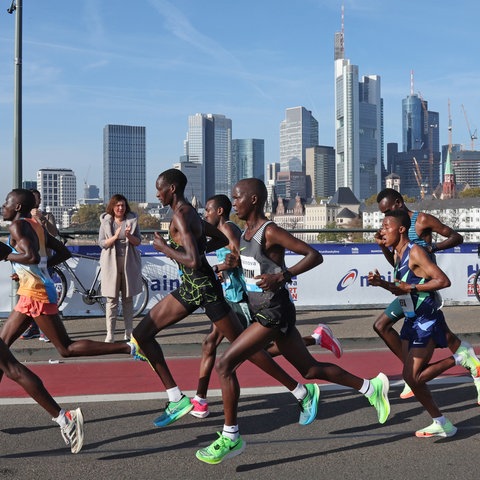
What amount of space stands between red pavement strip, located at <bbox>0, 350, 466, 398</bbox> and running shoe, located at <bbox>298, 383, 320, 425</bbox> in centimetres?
183

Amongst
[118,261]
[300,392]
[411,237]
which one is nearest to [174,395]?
[300,392]

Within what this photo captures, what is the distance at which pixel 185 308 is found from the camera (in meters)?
6.26

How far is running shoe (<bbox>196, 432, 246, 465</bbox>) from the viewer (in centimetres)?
520

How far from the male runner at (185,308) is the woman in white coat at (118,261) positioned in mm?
4110

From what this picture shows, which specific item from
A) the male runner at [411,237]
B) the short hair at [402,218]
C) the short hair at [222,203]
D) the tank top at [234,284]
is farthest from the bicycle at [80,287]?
the short hair at [402,218]

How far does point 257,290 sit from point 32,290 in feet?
6.16

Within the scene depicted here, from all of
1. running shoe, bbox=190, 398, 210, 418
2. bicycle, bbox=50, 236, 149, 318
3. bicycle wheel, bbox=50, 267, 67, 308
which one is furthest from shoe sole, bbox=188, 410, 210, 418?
bicycle wheel, bbox=50, 267, 67, 308

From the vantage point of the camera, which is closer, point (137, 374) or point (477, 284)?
point (137, 374)

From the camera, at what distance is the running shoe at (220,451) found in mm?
5199

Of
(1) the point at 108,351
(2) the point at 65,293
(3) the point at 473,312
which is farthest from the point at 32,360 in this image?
(3) the point at 473,312

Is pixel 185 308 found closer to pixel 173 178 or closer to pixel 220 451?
pixel 173 178

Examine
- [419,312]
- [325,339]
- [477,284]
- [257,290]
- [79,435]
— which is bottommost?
[79,435]

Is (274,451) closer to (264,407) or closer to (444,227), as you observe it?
(264,407)

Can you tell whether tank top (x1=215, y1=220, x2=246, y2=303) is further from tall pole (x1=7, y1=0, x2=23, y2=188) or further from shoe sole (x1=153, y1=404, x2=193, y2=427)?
tall pole (x1=7, y1=0, x2=23, y2=188)
